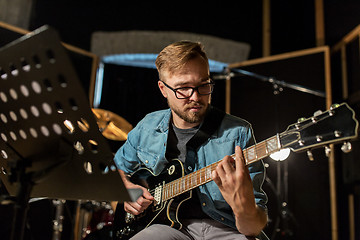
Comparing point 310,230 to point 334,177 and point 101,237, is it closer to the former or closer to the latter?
point 334,177

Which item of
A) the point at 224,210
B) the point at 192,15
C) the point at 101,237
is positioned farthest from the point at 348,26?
the point at 101,237

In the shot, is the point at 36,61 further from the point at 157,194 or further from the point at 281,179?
the point at 281,179

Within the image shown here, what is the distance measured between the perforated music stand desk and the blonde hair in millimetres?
679

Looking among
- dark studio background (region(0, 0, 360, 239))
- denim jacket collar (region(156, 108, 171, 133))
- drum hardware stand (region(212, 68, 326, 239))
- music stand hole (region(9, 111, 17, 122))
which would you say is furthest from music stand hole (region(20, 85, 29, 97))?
drum hardware stand (region(212, 68, 326, 239))

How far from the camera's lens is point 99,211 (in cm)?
312

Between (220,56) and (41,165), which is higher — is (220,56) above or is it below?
above

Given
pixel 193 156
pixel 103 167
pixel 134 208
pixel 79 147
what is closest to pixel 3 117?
pixel 79 147

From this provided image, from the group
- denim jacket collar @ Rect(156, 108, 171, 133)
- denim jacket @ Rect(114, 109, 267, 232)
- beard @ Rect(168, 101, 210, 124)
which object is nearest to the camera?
denim jacket @ Rect(114, 109, 267, 232)

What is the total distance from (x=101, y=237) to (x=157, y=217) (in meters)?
0.30

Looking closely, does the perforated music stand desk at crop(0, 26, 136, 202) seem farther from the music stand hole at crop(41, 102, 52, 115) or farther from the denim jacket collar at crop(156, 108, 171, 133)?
the denim jacket collar at crop(156, 108, 171, 133)

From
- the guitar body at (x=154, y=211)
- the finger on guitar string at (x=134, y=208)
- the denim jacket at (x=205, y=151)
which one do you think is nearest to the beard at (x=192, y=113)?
the denim jacket at (x=205, y=151)

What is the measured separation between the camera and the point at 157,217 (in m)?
1.61

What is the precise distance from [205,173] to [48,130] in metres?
0.69

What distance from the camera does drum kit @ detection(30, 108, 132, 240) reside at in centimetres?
175
